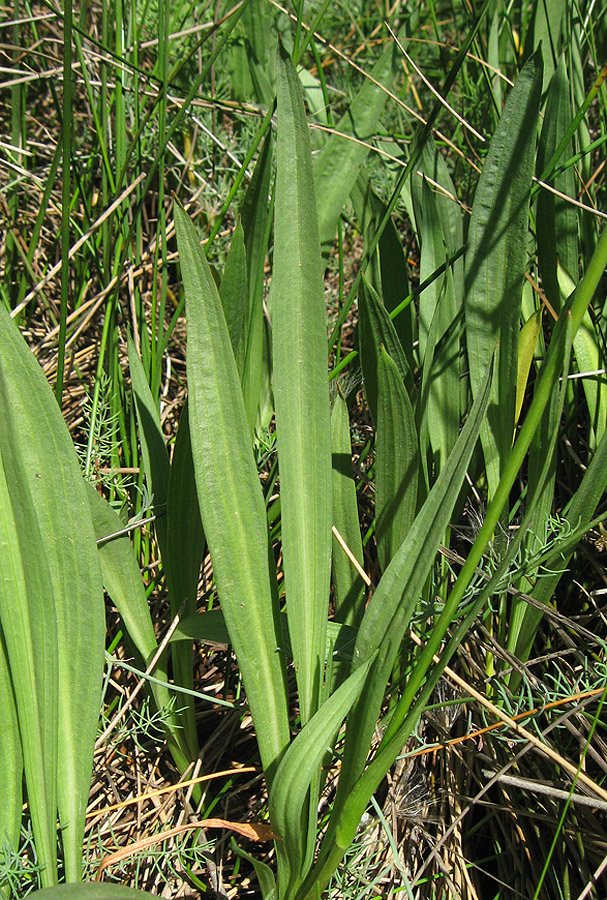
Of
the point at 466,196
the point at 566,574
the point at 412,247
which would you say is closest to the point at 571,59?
the point at 466,196

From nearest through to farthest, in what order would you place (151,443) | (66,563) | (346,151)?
1. (66,563)
2. (151,443)
3. (346,151)

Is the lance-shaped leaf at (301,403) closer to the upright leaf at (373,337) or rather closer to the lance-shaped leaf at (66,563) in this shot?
the upright leaf at (373,337)

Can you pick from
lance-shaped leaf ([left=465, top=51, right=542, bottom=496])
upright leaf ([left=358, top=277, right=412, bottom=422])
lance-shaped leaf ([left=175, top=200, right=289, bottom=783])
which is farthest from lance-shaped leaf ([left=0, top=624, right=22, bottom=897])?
lance-shaped leaf ([left=465, top=51, right=542, bottom=496])

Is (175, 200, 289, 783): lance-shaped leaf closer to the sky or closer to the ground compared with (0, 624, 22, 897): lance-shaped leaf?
closer to the sky

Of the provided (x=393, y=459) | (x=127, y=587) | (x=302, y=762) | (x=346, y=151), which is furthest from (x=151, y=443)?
(x=346, y=151)

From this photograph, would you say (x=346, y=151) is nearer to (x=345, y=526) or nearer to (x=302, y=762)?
(x=345, y=526)

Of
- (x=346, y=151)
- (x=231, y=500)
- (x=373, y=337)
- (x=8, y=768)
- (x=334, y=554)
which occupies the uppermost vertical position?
(x=346, y=151)

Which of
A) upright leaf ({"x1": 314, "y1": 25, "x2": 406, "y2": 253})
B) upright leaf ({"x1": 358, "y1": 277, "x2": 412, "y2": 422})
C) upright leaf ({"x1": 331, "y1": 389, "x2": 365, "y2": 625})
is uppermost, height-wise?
upright leaf ({"x1": 314, "y1": 25, "x2": 406, "y2": 253})

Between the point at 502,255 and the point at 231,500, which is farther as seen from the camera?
the point at 502,255

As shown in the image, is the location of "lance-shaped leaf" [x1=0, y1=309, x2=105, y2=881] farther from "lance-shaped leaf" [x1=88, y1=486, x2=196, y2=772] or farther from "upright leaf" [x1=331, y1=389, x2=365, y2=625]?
"upright leaf" [x1=331, y1=389, x2=365, y2=625]
